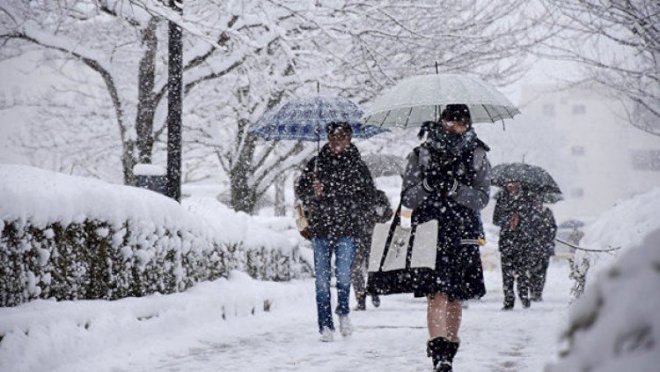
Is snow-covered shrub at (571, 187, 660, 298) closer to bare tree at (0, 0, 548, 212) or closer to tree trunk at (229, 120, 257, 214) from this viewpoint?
bare tree at (0, 0, 548, 212)

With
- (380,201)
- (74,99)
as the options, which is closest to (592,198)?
(74,99)

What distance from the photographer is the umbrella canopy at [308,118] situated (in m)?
7.97

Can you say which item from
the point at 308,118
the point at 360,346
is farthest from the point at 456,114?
the point at 308,118

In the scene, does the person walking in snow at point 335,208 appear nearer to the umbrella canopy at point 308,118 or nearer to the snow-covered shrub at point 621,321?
the umbrella canopy at point 308,118

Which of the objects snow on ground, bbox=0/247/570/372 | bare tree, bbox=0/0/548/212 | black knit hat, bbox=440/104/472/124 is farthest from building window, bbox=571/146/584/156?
black knit hat, bbox=440/104/472/124

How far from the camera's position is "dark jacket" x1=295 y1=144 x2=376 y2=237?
22.3 ft

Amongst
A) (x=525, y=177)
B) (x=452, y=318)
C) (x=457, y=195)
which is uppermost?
(x=525, y=177)

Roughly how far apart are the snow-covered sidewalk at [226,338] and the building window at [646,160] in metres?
55.4

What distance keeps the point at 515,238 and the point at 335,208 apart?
4.98m

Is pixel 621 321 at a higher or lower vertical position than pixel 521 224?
lower

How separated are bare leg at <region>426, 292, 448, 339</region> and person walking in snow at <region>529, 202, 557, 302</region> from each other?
676 centimetres

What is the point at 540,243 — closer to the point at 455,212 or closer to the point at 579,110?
the point at 455,212

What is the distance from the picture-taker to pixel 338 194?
22.7 feet

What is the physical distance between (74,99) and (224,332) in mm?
15425
